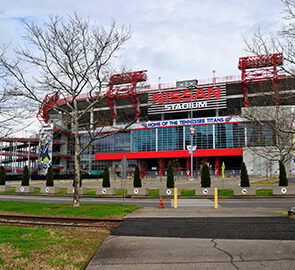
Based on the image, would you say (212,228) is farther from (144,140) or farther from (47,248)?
(144,140)

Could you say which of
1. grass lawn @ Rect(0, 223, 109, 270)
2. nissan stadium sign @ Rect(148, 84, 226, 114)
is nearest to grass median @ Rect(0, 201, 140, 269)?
grass lawn @ Rect(0, 223, 109, 270)

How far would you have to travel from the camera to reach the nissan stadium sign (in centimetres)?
7444

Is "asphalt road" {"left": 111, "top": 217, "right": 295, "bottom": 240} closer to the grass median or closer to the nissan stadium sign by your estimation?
the grass median

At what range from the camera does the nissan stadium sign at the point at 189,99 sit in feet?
244

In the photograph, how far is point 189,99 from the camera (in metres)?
74.8

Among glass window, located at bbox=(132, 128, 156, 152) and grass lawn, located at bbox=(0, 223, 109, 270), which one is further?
glass window, located at bbox=(132, 128, 156, 152)

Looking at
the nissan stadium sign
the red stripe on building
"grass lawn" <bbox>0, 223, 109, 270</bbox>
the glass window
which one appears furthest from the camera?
the glass window

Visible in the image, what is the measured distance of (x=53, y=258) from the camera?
6.24 metres

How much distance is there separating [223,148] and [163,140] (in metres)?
16.3

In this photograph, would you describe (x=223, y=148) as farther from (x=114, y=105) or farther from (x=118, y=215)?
(x=118, y=215)

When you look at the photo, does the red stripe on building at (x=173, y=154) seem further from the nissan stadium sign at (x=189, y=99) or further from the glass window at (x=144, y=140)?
Result: the nissan stadium sign at (x=189, y=99)

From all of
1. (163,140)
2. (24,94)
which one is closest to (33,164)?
(163,140)

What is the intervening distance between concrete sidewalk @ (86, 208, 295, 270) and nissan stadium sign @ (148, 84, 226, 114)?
66391mm

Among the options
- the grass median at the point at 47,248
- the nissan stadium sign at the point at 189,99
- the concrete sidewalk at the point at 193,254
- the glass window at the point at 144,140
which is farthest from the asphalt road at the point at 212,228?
the glass window at the point at 144,140
